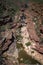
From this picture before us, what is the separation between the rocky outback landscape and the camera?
1516 cm

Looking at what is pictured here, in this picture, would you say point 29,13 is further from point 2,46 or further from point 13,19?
point 2,46

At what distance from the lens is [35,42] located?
16.9 metres

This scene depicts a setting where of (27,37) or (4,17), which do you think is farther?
(4,17)

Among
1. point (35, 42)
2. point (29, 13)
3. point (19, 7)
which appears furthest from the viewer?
point (19, 7)

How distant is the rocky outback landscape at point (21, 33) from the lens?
15164mm

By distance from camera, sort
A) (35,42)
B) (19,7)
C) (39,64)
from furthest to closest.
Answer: (19,7)
(35,42)
(39,64)

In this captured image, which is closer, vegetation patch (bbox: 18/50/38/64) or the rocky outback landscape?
vegetation patch (bbox: 18/50/38/64)

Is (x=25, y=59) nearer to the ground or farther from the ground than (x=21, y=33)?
nearer to the ground

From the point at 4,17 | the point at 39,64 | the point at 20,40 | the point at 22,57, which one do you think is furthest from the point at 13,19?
the point at 39,64

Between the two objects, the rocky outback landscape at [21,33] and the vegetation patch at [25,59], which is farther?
the rocky outback landscape at [21,33]

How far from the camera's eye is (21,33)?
1842cm

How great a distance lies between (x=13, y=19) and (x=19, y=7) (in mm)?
3446

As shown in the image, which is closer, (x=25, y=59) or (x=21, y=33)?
(x=25, y=59)

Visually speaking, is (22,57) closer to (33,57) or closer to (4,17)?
(33,57)
